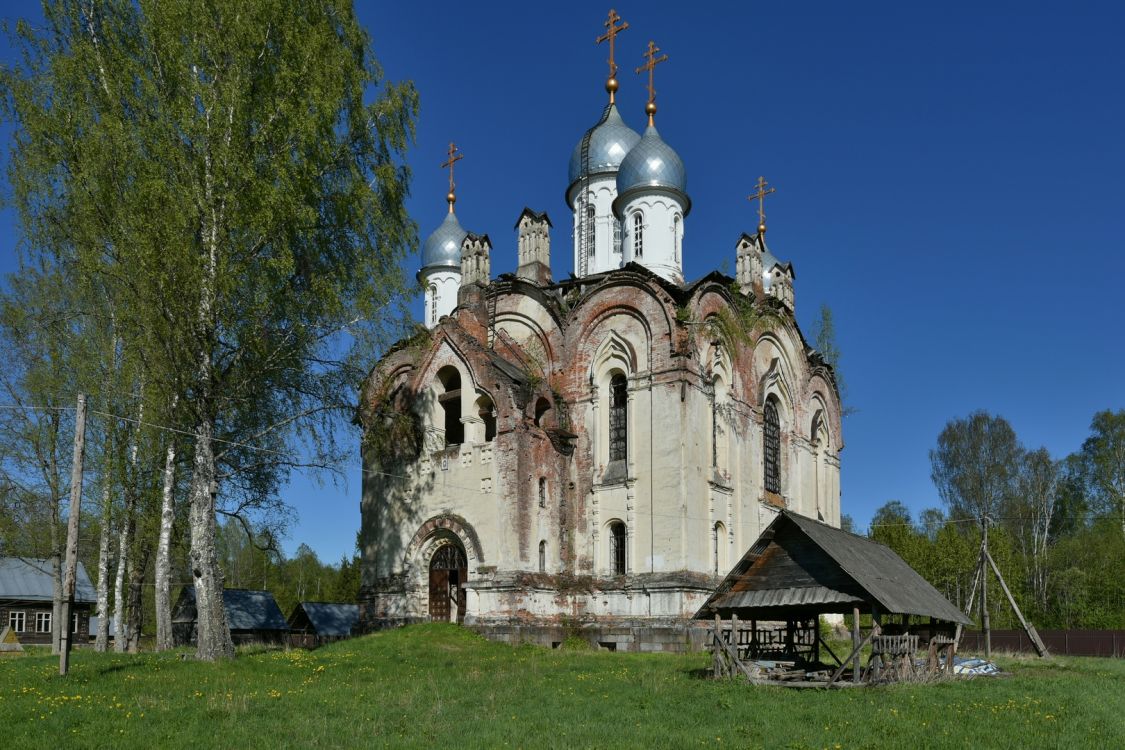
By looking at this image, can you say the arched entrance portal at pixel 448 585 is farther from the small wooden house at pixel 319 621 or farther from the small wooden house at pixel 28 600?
the small wooden house at pixel 28 600

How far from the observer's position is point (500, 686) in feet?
47.0

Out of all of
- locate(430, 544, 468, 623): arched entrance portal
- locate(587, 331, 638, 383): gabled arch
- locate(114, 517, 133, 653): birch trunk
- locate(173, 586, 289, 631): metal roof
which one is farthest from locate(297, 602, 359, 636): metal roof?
locate(587, 331, 638, 383): gabled arch

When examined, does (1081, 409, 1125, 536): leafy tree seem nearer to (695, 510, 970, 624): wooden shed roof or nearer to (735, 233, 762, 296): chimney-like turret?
(735, 233, 762, 296): chimney-like turret

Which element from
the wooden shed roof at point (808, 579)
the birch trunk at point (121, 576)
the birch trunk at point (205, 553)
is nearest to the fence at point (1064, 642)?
the wooden shed roof at point (808, 579)

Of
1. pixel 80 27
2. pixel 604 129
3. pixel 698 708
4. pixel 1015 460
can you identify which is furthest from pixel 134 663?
pixel 1015 460

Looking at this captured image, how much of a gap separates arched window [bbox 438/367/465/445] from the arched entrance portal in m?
2.86

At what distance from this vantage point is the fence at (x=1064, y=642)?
3061cm

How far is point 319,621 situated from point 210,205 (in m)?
20.4

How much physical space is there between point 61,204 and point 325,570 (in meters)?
53.3

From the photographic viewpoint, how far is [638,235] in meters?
28.4

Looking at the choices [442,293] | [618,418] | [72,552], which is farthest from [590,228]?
[72,552]

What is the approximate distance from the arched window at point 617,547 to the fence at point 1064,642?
13.1 m

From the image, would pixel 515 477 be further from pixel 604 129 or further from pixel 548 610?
pixel 604 129

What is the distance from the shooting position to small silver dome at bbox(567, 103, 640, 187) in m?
31.0
